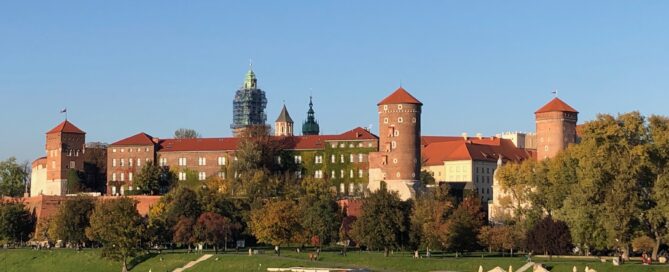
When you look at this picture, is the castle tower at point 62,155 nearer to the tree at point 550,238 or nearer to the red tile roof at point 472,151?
the red tile roof at point 472,151

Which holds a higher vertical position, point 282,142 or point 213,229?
point 282,142

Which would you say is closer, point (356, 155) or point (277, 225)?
point (277, 225)

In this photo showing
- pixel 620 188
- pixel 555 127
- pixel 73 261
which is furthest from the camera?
pixel 555 127

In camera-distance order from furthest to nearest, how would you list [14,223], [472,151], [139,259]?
[472,151], [14,223], [139,259]

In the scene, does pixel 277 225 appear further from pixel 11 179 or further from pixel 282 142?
pixel 11 179

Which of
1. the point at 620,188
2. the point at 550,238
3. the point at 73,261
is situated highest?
the point at 620,188

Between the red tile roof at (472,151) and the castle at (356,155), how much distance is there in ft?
0.33

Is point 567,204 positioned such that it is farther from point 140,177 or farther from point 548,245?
Result: point 140,177

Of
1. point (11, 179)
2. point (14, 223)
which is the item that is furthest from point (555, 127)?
point (11, 179)

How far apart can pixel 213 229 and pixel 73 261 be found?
1017cm

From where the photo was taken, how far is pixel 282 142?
121 meters

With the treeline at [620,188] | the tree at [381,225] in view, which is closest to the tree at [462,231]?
the tree at [381,225]

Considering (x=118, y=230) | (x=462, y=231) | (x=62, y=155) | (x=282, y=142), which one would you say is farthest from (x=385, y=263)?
(x=62, y=155)

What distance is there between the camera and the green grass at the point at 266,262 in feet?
231
